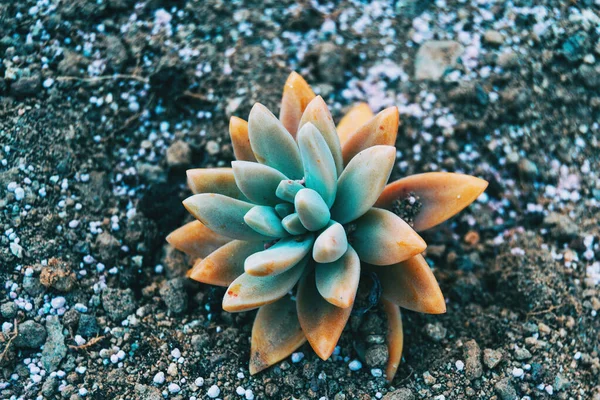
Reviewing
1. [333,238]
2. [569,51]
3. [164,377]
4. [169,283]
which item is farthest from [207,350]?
[569,51]

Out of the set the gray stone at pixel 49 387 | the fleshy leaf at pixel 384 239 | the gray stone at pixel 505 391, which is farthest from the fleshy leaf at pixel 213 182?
the gray stone at pixel 505 391

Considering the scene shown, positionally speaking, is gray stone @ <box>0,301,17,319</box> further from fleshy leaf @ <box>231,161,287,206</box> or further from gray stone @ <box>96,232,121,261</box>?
fleshy leaf @ <box>231,161,287,206</box>

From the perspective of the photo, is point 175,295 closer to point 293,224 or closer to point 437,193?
point 293,224

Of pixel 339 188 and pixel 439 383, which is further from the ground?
pixel 339 188

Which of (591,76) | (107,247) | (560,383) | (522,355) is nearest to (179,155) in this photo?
(107,247)

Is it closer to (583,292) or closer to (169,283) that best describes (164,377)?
(169,283)

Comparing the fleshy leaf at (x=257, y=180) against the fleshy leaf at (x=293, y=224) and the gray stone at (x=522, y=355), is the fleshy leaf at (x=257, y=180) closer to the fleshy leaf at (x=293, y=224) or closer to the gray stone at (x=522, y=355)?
the fleshy leaf at (x=293, y=224)
